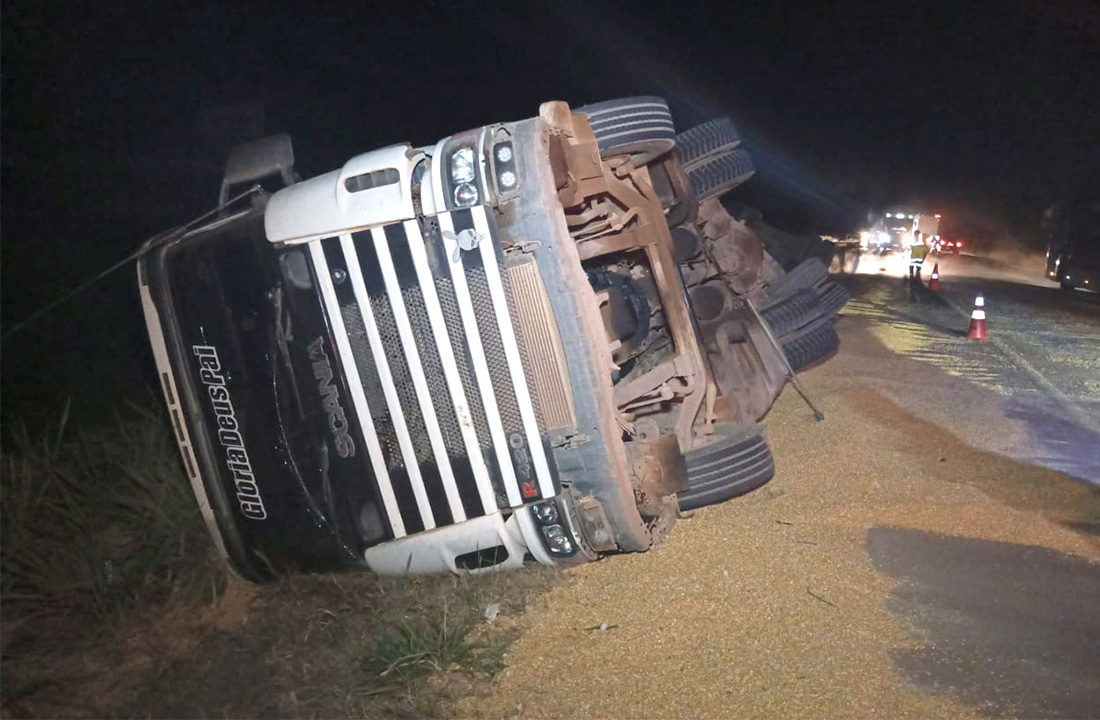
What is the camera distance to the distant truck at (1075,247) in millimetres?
10099

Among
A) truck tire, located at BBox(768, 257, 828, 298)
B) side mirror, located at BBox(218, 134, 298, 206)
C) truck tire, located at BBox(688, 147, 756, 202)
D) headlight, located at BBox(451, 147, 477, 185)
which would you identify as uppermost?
side mirror, located at BBox(218, 134, 298, 206)

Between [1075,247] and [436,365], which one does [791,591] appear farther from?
[1075,247]

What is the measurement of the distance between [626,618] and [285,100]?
42.7 ft

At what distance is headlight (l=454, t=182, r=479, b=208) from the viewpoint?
3412mm

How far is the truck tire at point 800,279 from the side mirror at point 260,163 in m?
3.84

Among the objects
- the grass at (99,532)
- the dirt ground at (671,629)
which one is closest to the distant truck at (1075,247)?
the dirt ground at (671,629)

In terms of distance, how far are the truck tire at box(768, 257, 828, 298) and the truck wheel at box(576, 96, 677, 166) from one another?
2338 mm

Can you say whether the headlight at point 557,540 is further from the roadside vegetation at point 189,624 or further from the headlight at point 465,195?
the headlight at point 465,195

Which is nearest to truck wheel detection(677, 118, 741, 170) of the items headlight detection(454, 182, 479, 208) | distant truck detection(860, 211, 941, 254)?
headlight detection(454, 182, 479, 208)

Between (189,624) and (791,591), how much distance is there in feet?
9.51

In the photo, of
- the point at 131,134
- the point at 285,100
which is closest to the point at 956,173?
the point at 285,100

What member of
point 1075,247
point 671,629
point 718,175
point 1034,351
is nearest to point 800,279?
point 718,175

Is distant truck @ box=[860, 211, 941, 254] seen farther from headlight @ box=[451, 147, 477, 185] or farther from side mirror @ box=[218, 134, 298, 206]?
headlight @ box=[451, 147, 477, 185]

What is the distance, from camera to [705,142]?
605 cm
